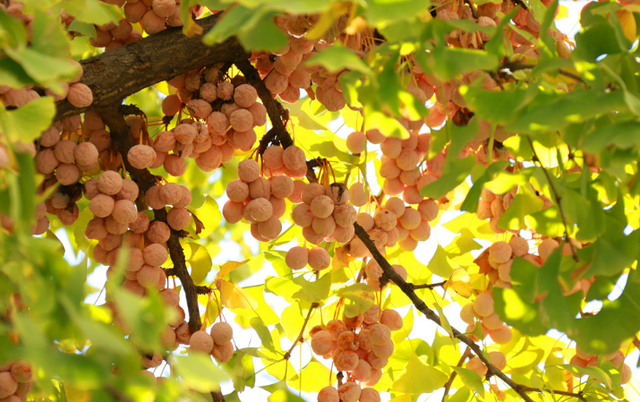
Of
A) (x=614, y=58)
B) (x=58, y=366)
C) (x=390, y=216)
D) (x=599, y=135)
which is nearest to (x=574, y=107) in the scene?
(x=599, y=135)

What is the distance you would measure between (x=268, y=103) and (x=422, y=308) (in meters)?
0.45

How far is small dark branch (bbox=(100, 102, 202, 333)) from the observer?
886mm

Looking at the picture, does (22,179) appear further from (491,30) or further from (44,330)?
(491,30)

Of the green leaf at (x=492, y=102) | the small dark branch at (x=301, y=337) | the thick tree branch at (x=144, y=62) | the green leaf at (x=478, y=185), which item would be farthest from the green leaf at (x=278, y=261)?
the green leaf at (x=492, y=102)

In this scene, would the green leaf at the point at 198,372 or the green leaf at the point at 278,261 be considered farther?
the green leaf at the point at 278,261

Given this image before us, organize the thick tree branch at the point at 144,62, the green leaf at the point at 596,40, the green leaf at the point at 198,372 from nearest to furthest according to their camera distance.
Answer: the green leaf at the point at 198,372
the green leaf at the point at 596,40
the thick tree branch at the point at 144,62

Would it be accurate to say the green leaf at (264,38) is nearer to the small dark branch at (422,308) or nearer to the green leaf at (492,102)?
the green leaf at (492,102)

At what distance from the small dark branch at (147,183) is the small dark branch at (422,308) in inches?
12.5

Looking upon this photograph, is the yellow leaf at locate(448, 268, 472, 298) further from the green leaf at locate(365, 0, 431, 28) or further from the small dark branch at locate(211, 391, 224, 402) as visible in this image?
the green leaf at locate(365, 0, 431, 28)

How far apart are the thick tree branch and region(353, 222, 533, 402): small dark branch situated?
1.26ft

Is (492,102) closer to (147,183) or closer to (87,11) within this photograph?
(87,11)

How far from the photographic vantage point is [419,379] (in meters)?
0.97

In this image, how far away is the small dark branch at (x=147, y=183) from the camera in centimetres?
89

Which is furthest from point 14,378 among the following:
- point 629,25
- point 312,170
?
point 629,25
